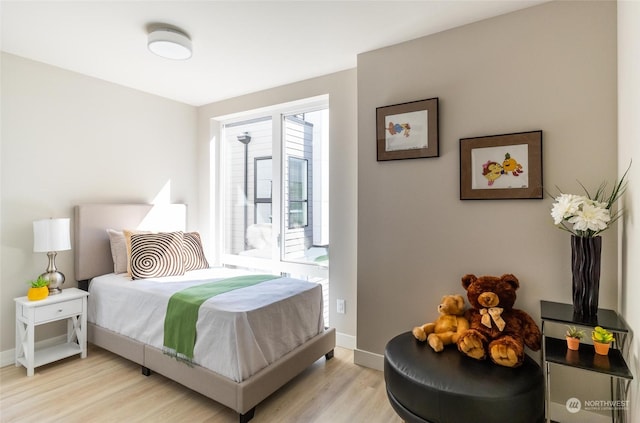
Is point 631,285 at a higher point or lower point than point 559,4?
lower

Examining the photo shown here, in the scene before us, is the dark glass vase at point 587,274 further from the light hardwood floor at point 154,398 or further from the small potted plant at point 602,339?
the light hardwood floor at point 154,398

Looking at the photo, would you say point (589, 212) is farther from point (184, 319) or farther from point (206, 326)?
point (184, 319)

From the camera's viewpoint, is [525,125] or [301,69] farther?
Answer: [301,69]

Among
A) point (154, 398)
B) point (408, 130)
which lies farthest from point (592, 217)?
point (154, 398)

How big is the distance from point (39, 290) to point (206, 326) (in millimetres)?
1572

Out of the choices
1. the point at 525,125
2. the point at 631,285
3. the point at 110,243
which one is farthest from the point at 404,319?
the point at 110,243

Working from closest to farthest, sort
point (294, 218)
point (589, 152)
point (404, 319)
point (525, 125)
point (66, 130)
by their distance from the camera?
point (589, 152)
point (525, 125)
point (404, 319)
point (66, 130)
point (294, 218)

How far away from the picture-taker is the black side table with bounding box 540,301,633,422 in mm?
1499

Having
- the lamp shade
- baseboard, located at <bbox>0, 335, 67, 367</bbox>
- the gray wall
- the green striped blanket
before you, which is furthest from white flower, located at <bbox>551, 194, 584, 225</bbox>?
baseboard, located at <bbox>0, 335, 67, 367</bbox>

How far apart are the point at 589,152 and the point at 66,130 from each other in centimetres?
403

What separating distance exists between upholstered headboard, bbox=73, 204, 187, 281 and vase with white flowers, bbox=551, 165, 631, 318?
359cm

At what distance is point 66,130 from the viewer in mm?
→ 2990

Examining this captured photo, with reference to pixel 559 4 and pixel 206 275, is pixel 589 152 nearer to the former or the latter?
pixel 559 4

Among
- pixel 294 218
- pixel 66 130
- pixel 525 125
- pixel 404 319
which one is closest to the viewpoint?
pixel 525 125
